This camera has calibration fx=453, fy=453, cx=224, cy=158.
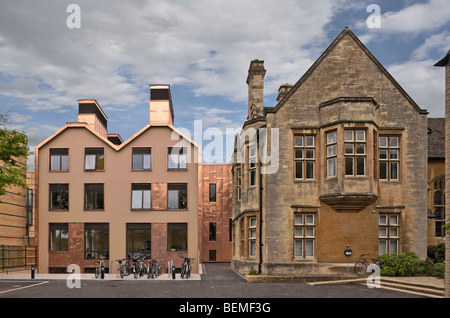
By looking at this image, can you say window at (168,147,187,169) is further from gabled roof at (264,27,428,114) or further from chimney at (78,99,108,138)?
gabled roof at (264,27,428,114)

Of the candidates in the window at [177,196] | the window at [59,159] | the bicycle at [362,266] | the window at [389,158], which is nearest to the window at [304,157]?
the window at [389,158]

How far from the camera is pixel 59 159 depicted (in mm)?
34188

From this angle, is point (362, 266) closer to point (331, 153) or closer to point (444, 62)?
point (331, 153)

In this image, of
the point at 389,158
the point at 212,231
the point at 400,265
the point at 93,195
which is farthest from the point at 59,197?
the point at 400,265

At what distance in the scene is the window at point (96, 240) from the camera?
108ft

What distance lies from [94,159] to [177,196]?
687 centimetres

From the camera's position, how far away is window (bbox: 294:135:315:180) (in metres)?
24.9

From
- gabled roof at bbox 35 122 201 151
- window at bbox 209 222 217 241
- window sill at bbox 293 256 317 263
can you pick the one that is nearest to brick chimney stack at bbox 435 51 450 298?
window sill at bbox 293 256 317 263

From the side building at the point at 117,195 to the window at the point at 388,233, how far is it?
536 inches

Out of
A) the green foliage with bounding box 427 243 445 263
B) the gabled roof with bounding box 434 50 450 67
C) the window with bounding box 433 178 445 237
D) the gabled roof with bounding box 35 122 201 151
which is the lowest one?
the green foliage with bounding box 427 243 445 263

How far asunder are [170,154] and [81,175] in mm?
6811

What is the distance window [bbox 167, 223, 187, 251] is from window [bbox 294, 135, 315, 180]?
11.7 meters

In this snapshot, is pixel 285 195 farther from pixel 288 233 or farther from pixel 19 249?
pixel 19 249
